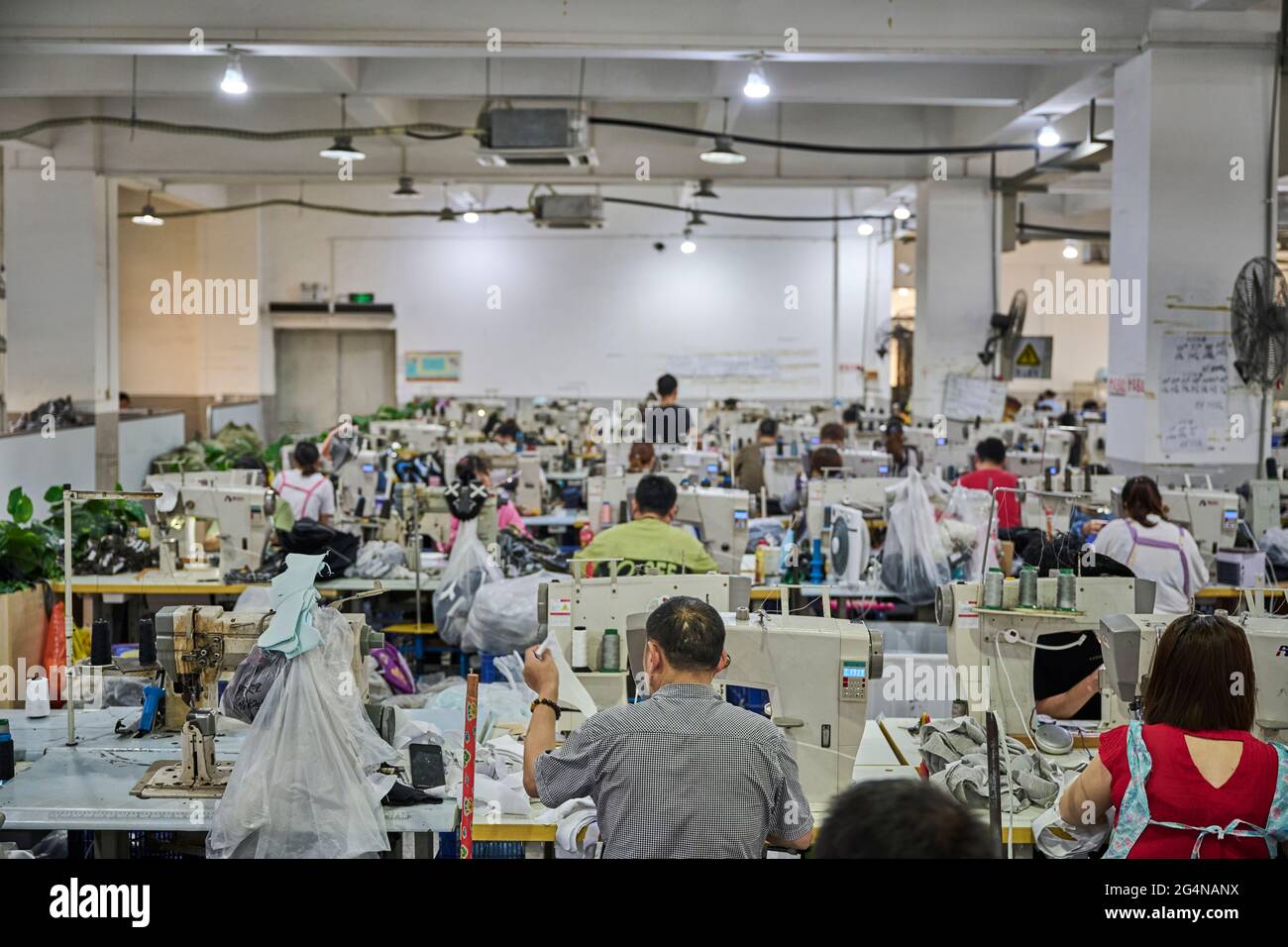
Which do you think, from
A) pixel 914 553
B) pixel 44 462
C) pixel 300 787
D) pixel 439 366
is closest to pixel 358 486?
pixel 44 462

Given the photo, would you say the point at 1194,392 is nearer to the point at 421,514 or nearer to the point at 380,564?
the point at 421,514

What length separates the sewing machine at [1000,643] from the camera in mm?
3992

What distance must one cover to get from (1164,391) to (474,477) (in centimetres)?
408

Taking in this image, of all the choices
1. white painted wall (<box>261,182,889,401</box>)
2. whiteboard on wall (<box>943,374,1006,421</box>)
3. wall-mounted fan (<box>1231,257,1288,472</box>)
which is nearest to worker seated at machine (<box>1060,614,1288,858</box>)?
wall-mounted fan (<box>1231,257,1288,472</box>)

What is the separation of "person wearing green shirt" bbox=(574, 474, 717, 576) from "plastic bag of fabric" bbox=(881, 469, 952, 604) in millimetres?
1193

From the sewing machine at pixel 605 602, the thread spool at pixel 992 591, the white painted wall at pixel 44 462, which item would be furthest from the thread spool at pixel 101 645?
the white painted wall at pixel 44 462

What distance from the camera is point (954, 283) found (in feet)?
42.1

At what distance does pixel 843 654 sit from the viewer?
3.34 meters

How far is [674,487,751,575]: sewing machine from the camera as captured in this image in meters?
6.52

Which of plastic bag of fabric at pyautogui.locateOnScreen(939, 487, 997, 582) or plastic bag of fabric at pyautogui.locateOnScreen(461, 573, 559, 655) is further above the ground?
plastic bag of fabric at pyautogui.locateOnScreen(939, 487, 997, 582)

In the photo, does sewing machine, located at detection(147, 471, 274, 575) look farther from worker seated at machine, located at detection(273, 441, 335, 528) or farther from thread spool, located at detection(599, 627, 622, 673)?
thread spool, located at detection(599, 627, 622, 673)

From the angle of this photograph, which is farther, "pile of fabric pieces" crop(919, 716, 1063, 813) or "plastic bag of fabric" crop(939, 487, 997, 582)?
"plastic bag of fabric" crop(939, 487, 997, 582)
